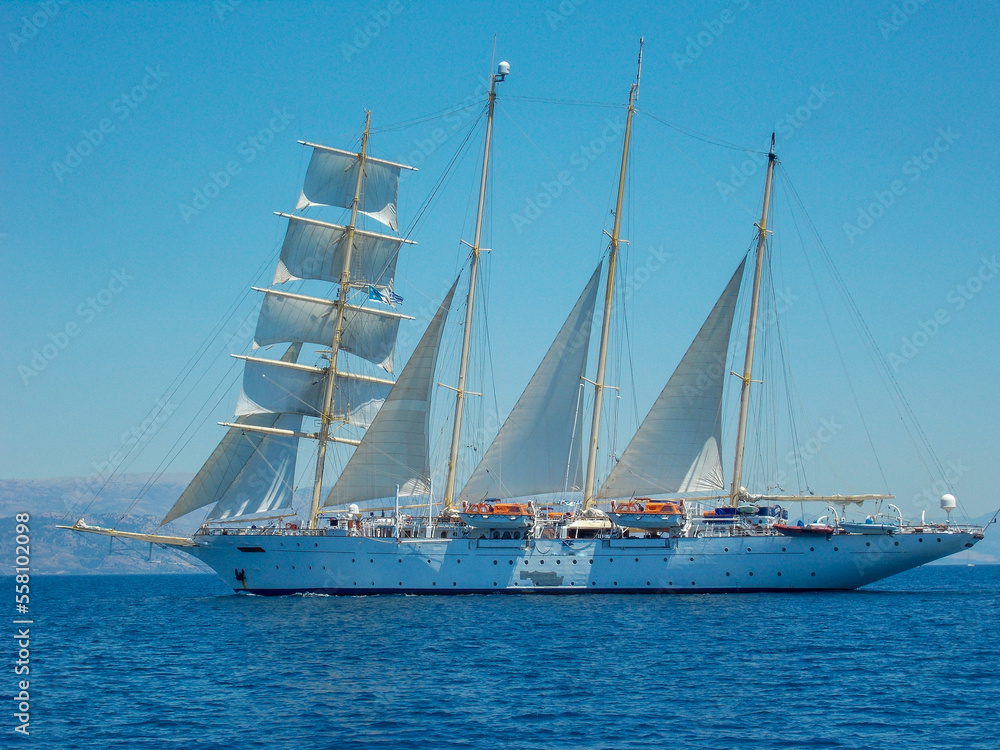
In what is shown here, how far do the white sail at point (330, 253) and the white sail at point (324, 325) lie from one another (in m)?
1.50

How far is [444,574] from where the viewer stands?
4469 centimetres

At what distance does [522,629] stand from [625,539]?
11.8 metres

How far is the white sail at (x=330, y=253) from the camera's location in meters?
51.9

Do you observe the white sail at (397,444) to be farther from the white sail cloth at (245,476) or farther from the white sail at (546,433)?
the white sail cloth at (245,476)

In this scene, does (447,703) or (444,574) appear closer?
(447,703)

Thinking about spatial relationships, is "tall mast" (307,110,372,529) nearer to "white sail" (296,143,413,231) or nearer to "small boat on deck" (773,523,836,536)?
"white sail" (296,143,413,231)

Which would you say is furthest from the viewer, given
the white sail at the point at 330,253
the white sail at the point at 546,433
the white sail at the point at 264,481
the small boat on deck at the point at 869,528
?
the white sail at the point at 330,253

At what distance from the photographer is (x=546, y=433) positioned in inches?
1820

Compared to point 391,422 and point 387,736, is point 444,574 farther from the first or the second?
point 387,736

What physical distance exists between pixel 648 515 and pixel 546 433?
19.9 feet

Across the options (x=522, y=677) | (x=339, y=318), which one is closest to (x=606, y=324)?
(x=339, y=318)

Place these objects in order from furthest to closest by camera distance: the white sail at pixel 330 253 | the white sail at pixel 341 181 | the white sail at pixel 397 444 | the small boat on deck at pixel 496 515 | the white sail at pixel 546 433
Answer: the white sail at pixel 341 181 → the white sail at pixel 330 253 → the white sail at pixel 397 444 → the white sail at pixel 546 433 → the small boat on deck at pixel 496 515

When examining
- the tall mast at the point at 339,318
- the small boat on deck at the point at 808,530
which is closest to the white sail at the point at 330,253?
the tall mast at the point at 339,318

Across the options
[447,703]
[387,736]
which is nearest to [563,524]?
[447,703]
